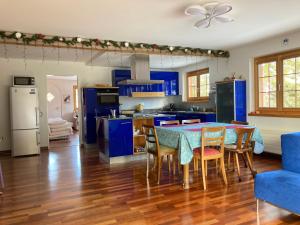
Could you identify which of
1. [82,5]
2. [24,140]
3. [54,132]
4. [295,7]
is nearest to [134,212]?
[82,5]

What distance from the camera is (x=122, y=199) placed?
3.15m

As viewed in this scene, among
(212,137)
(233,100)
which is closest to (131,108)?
(233,100)

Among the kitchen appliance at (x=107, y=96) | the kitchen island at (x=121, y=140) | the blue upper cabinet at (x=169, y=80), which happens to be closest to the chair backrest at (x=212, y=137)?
the kitchen island at (x=121, y=140)

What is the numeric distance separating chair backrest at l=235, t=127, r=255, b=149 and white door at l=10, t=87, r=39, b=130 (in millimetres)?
4909

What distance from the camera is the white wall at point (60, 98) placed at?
38.1 ft

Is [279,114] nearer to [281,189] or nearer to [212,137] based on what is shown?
[212,137]

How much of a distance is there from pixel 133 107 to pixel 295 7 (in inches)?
220

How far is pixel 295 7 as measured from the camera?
3422 mm

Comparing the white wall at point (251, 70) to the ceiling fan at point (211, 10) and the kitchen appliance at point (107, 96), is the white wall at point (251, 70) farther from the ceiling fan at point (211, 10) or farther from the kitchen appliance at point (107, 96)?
the kitchen appliance at point (107, 96)

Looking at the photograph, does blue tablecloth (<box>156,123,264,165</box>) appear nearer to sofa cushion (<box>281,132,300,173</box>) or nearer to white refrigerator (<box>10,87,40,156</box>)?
sofa cushion (<box>281,132,300,173</box>)

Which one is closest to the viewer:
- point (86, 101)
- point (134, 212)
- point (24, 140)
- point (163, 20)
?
point (134, 212)

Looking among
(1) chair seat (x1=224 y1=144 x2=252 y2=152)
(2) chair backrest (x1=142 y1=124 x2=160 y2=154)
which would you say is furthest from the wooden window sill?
(2) chair backrest (x1=142 y1=124 x2=160 y2=154)

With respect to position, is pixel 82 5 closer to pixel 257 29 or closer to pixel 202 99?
pixel 257 29

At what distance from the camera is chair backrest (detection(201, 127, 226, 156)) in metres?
3.47
